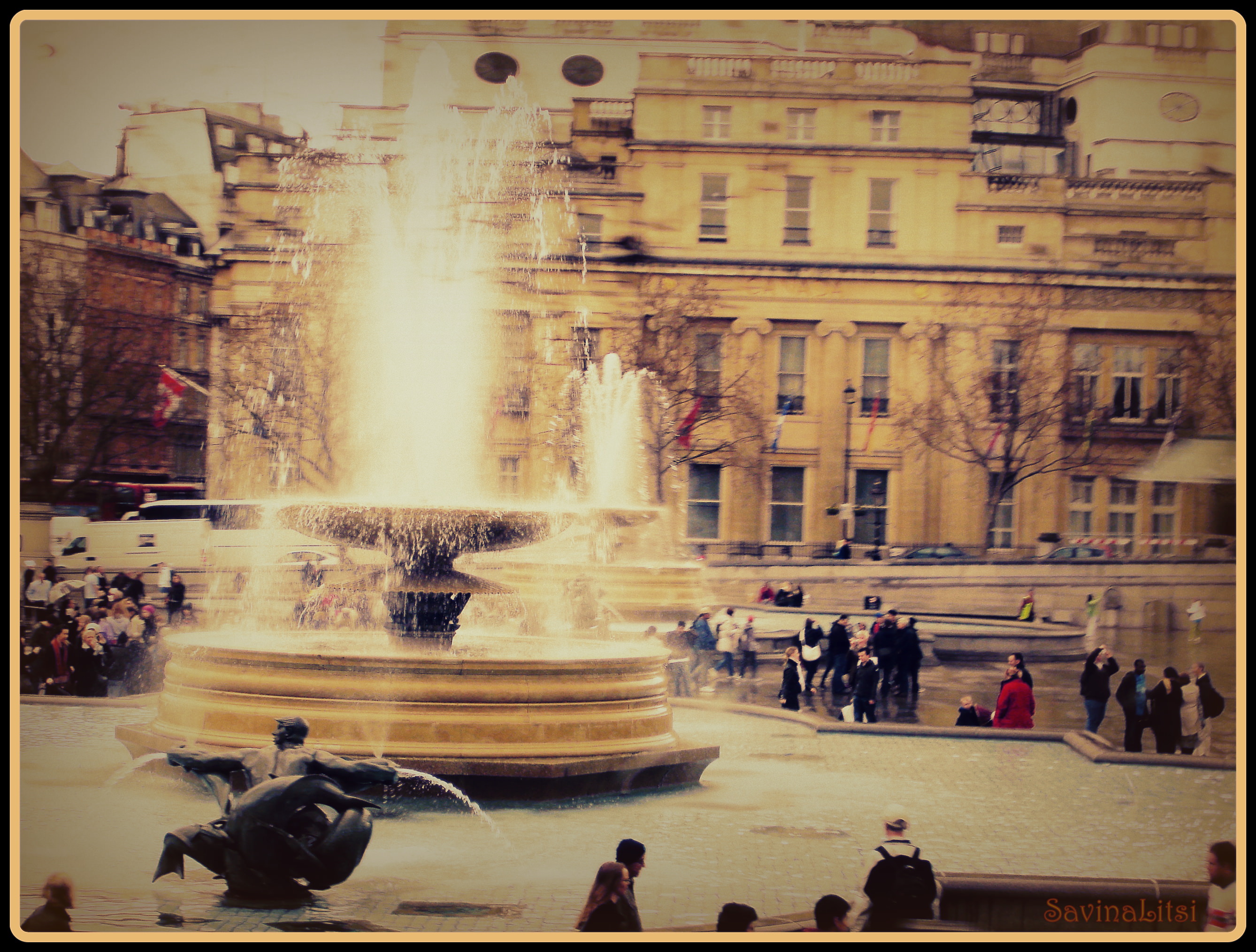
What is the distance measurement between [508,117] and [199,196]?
8.44 meters

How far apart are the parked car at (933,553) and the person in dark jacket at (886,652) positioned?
5.90 m

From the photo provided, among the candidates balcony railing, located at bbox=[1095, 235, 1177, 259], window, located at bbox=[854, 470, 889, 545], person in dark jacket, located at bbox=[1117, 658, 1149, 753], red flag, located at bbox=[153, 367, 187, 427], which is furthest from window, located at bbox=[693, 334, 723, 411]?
person in dark jacket, located at bbox=[1117, 658, 1149, 753]

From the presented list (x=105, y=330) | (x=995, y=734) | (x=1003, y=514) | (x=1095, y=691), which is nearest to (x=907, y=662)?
(x=1095, y=691)

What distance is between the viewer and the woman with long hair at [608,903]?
22.1ft

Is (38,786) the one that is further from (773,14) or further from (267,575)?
(267,575)

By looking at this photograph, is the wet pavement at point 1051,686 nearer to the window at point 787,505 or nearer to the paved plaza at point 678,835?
the paved plaza at point 678,835

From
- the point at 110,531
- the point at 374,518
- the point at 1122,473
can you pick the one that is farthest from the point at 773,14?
the point at 110,531

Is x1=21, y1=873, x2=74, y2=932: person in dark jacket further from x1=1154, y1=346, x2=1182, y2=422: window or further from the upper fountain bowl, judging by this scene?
x1=1154, y1=346, x2=1182, y2=422: window


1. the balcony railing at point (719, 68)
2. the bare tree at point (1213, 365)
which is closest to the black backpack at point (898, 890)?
the bare tree at point (1213, 365)

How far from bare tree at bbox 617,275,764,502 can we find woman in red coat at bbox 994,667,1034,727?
37.1ft

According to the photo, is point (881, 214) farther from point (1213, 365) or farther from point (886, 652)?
point (886, 652)

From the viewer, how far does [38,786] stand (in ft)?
30.3

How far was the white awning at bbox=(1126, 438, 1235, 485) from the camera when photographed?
47.0 feet

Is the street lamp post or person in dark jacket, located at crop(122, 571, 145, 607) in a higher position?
the street lamp post
